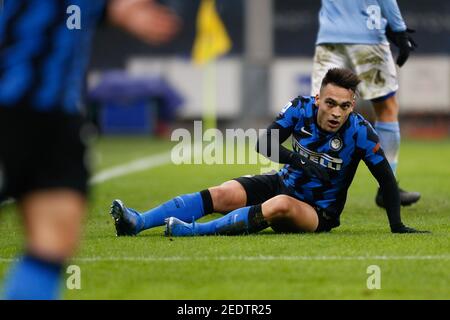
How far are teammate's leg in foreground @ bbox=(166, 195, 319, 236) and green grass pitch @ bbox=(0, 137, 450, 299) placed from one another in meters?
0.10

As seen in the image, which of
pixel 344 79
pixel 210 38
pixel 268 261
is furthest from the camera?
pixel 210 38

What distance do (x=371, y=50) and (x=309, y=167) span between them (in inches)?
105

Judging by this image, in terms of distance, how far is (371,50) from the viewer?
31.6 ft

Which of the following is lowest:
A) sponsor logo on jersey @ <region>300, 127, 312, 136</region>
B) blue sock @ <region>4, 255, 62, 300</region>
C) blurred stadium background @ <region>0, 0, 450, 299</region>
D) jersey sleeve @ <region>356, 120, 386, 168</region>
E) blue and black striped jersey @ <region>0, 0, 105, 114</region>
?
blurred stadium background @ <region>0, 0, 450, 299</region>

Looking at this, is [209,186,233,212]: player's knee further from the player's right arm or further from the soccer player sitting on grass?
the player's right arm

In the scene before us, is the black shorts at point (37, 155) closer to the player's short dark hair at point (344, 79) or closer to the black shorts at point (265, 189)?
the player's short dark hair at point (344, 79)

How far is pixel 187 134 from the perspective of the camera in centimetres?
2730

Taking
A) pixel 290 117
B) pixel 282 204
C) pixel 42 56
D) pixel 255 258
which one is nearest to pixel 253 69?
pixel 290 117

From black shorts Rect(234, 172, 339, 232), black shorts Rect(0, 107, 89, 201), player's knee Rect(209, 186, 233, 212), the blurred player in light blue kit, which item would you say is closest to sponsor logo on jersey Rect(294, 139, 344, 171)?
black shorts Rect(234, 172, 339, 232)

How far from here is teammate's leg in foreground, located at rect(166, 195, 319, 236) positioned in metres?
7.23

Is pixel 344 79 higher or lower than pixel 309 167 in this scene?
higher

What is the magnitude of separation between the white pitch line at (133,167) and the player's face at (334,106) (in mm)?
5481

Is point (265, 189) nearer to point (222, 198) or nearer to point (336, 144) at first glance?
point (222, 198)
